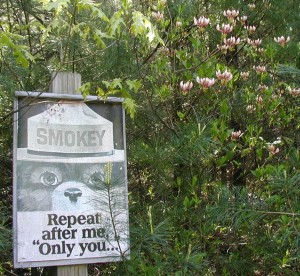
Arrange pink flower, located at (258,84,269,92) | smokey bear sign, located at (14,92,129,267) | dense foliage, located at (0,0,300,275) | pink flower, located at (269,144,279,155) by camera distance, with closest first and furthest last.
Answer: smokey bear sign, located at (14,92,129,267) < dense foliage, located at (0,0,300,275) < pink flower, located at (269,144,279,155) < pink flower, located at (258,84,269,92)

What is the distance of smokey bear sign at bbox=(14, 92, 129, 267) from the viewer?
2689 millimetres

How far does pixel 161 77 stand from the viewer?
3.90 meters

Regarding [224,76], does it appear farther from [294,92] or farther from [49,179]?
[49,179]

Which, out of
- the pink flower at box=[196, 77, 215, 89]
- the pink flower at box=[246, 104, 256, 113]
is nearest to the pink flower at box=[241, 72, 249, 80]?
the pink flower at box=[246, 104, 256, 113]

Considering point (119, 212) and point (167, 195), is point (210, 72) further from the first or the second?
point (119, 212)

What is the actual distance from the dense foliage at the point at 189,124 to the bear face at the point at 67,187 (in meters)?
0.30

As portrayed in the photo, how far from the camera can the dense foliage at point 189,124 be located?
3.09m

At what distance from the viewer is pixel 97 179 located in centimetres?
271

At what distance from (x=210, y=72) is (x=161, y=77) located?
1.42 feet

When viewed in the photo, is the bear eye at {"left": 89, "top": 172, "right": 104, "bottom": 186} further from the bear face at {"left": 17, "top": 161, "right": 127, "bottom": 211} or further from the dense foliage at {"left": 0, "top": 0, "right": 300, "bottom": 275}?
the dense foliage at {"left": 0, "top": 0, "right": 300, "bottom": 275}

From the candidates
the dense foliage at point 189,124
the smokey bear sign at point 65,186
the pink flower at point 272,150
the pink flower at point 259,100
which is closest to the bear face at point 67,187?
the smokey bear sign at point 65,186

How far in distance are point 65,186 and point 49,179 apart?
0.10 m

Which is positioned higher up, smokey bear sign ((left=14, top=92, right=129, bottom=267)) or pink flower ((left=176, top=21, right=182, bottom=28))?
pink flower ((left=176, top=21, right=182, bottom=28))

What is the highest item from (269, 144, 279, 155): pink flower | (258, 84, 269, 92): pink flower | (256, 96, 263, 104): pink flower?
(258, 84, 269, 92): pink flower
